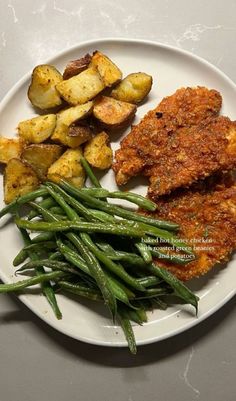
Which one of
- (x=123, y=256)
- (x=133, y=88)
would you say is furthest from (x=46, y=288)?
(x=133, y=88)

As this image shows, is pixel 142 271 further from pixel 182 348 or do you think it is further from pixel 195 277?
Answer: pixel 182 348

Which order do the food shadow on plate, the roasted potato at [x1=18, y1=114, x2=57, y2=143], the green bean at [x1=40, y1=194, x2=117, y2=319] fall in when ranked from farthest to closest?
the food shadow on plate < the roasted potato at [x1=18, y1=114, x2=57, y2=143] < the green bean at [x1=40, y1=194, x2=117, y2=319]

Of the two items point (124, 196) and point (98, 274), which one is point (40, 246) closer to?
point (98, 274)

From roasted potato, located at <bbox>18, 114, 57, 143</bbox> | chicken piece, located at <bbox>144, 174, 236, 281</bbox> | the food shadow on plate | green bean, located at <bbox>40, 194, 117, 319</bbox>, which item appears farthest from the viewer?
the food shadow on plate

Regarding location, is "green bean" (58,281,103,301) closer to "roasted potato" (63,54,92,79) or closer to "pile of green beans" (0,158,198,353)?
"pile of green beans" (0,158,198,353)

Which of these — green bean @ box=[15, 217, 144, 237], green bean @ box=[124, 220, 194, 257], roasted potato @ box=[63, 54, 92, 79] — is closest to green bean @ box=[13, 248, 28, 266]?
green bean @ box=[15, 217, 144, 237]

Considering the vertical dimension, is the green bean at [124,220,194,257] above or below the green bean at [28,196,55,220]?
above

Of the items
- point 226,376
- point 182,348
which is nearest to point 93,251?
point 182,348
